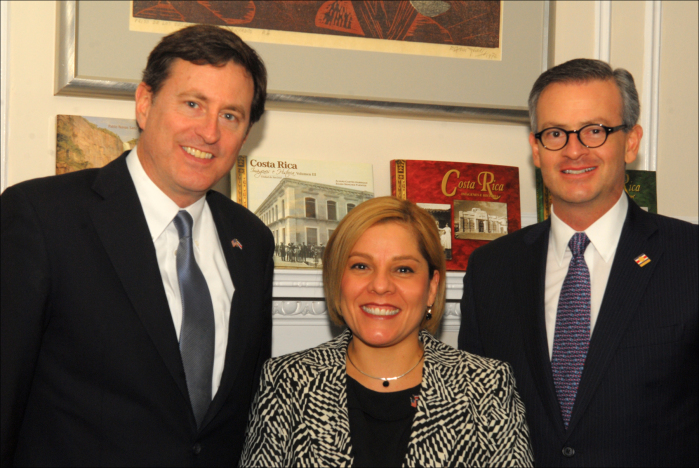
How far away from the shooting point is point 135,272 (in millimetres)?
1861

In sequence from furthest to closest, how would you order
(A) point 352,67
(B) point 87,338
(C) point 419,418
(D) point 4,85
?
(A) point 352,67, (D) point 4,85, (C) point 419,418, (B) point 87,338

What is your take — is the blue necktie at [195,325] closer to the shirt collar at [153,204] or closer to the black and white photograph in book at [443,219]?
the shirt collar at [153,204]

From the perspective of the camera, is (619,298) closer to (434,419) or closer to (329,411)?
(434,419)

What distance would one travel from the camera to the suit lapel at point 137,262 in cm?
184

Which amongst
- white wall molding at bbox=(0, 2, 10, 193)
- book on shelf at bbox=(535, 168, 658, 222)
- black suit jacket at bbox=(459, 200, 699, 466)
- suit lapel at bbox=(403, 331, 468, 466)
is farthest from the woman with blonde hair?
white wall molding at bbox=(0, 2, 10, 193)

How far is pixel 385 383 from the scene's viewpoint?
2.21 metres

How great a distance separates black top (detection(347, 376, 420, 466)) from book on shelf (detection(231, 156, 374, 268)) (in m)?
0.75

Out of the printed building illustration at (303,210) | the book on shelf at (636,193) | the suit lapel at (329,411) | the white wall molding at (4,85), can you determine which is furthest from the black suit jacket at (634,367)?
the white wall molding at (4,85)

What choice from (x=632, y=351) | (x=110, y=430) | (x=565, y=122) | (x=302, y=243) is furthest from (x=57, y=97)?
(x=632, y=351)

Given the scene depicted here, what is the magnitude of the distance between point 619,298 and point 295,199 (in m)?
1.32

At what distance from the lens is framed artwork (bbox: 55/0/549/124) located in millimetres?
2656

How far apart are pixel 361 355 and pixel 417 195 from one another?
36.0 inches

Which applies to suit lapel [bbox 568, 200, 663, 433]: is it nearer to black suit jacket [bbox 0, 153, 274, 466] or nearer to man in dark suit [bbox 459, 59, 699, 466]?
man in dark suit [bbox 459, 59, 699, 466]

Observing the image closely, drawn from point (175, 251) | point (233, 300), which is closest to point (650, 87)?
point (233, 300)
